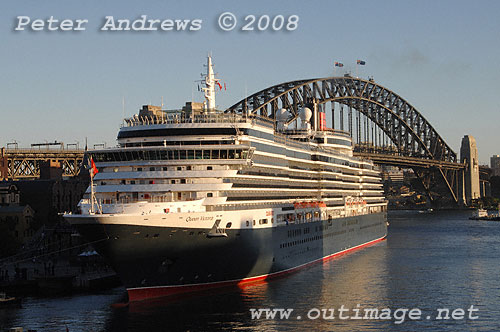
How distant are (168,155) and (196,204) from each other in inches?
173

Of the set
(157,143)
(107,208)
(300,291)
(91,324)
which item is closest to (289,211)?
(300,291)

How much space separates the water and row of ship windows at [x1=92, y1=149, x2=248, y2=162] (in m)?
9.52

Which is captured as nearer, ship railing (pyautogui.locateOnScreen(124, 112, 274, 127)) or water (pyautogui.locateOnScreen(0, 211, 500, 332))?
water (pyautogui.locateOnScreen(0, 211, 500, 332))

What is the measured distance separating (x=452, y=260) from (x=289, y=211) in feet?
70.3

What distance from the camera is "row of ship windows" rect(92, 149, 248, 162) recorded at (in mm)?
49281

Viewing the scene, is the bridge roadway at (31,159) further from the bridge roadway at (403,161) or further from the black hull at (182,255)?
the black hull at (182,255)

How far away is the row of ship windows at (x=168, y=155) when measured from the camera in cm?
4928

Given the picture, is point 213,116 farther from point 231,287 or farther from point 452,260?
point 452,260

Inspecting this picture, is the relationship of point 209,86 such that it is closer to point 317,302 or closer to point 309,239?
point 309,239

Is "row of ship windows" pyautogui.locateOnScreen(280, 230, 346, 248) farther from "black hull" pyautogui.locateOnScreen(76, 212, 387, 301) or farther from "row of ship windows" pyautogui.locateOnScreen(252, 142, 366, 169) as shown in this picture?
"row of ship windows" pyautogui.locateOnScreen(252, 142, 366, 169)

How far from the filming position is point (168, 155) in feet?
161

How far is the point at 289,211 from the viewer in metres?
59.3

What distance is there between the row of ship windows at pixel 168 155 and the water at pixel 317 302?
9520 mm

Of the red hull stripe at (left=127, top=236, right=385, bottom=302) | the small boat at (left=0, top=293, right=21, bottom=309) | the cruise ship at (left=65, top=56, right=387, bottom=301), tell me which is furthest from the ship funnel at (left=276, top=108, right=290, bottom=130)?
the small boat at (left=0, top=293, right=21, bottom=309)
